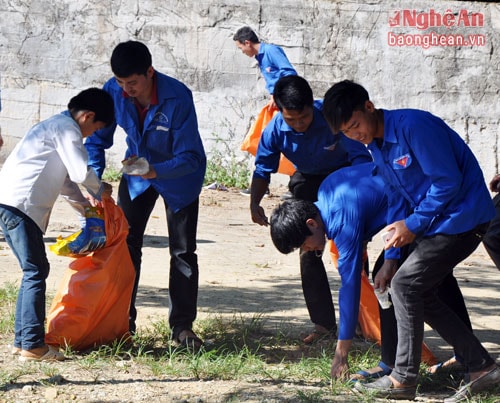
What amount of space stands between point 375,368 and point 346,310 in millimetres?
556

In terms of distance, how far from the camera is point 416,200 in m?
4.12

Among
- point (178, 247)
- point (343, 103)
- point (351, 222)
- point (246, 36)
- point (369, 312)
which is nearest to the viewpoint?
point (343, 103)

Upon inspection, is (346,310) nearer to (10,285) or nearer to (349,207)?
(349,207)

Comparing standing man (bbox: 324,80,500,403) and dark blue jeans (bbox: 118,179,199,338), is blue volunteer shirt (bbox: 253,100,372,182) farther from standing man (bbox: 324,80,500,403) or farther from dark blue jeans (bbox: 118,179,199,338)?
standing man (bbox: 324,80,500,403)

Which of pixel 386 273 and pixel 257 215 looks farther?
pixel 257 215

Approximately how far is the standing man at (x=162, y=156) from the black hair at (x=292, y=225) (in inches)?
32.3

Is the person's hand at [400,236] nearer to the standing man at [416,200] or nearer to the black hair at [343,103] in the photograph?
the standing man at [416,200]

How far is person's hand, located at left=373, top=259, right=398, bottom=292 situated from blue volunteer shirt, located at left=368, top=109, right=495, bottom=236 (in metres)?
0.27

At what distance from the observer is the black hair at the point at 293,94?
16.3 feet

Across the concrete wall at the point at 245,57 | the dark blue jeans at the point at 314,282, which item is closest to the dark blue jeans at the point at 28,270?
→ the dark blue jeans at the point at 314,282

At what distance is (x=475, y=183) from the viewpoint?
410 centimetres

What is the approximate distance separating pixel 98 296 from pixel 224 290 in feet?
5.83

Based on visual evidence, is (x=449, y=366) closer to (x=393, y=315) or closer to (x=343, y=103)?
(x=393, y=315)

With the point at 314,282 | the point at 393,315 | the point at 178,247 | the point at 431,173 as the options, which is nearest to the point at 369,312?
the point at 314,282
